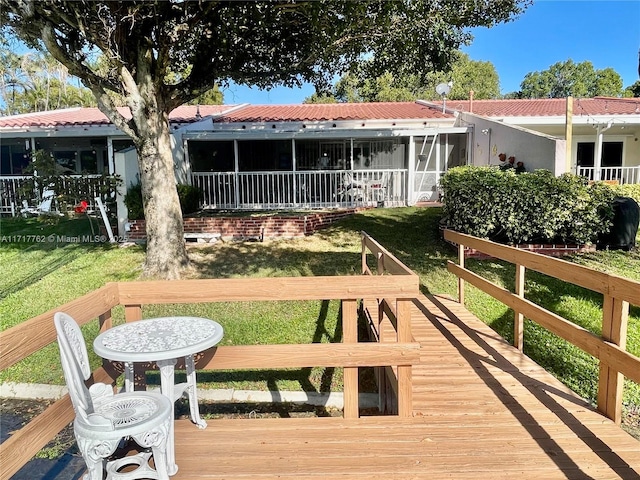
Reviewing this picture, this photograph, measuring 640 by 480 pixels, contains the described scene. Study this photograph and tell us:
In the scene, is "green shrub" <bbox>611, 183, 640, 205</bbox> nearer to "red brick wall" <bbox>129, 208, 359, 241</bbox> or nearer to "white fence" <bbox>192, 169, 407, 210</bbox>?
"white fence" <bbox>192, 169, 407, 210</bbox>

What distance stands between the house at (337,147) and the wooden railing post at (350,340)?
10.4 m

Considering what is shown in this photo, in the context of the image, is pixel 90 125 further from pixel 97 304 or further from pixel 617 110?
pixel 617 110

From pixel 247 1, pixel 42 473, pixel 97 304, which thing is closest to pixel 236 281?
pixel 97 304

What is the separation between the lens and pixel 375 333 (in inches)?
203

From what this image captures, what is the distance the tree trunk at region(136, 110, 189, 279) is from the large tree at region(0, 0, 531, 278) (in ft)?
0.06

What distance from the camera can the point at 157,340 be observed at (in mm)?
2736

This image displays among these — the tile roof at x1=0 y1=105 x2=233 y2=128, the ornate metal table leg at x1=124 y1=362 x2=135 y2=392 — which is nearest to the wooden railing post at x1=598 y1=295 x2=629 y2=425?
the ornate metal table leg at x1=124 y1=362 x2=135 y2=392

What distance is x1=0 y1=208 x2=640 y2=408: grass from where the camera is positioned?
561 centimetres

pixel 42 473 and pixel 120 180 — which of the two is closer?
pixel 42 473

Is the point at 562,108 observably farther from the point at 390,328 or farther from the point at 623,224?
the point at 390,328

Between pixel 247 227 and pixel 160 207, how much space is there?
290cm

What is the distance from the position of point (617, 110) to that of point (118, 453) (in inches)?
671

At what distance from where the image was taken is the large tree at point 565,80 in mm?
49000

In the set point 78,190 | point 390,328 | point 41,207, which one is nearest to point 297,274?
point 390,328
